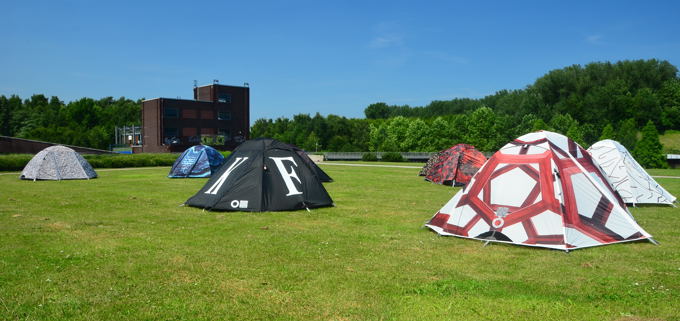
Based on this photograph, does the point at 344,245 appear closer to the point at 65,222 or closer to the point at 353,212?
the point at 353,212

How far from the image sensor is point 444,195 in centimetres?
1845

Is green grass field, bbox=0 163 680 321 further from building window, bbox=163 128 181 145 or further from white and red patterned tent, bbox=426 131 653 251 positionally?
building window, bbox=163 128 181 145

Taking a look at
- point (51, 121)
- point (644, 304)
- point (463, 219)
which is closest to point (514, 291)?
point (644, 304)

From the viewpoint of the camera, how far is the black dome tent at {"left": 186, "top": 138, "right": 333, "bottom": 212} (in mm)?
12922

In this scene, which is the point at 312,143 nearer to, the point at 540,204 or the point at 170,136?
the point at 170,136

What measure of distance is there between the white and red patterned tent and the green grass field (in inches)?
11.6

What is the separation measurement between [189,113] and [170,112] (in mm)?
3040

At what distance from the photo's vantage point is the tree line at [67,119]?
89.2m

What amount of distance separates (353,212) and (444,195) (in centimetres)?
614

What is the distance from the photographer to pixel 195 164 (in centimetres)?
2781

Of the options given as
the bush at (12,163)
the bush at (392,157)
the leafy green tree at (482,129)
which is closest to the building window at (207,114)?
the bush at (392,157)

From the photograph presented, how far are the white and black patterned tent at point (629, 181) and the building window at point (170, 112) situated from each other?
70623mm

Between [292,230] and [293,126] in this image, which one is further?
[293,126]

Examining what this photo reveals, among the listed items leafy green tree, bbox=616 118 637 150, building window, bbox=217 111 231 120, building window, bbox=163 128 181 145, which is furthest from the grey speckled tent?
building window, bbox=217 111 231 120
